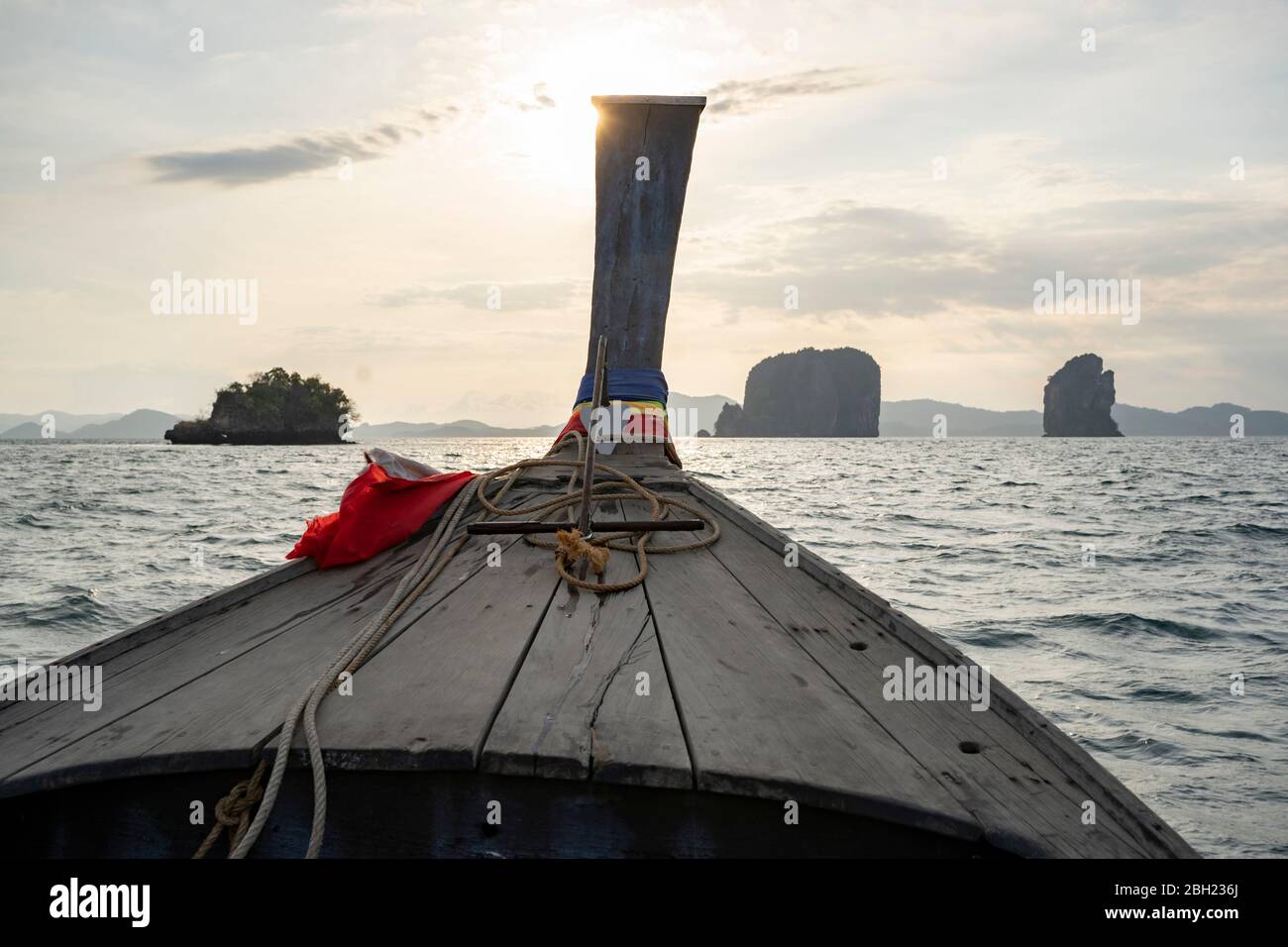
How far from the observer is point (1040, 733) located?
1868mm

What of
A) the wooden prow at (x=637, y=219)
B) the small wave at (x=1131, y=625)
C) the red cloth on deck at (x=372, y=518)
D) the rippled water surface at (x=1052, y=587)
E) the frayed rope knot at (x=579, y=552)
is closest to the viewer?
the frayed rope knot at (x=579, y=552)

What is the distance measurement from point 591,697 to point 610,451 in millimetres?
2955

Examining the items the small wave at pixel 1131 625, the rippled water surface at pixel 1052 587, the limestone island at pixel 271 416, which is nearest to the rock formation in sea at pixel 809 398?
the limestone island at pixel 271 416

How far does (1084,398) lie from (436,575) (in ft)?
594

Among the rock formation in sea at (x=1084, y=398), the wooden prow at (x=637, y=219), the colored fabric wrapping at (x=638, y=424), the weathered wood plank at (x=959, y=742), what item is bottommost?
the weathered wood plank at (x=959, y=742)

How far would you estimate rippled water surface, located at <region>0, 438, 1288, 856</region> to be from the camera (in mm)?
5250

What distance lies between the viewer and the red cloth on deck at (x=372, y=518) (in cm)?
317

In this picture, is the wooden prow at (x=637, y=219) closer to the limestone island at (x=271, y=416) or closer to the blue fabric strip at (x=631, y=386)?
the blue fabric strip at (x=631, y=386)

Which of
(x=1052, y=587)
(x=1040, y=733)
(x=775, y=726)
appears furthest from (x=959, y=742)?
(x=1052, y=587)

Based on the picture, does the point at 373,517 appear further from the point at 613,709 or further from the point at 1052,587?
the point at 1052,587

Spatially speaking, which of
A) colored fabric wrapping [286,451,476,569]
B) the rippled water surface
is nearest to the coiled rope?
colored fabric wrapping [286,451,476,569]

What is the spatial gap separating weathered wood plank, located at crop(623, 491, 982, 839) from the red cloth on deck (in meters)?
1.22

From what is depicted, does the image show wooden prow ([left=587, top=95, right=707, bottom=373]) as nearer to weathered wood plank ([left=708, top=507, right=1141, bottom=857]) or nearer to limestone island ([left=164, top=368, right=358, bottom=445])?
weathered wood plank ([left=708, top=507, right=1141, bottom=857])
